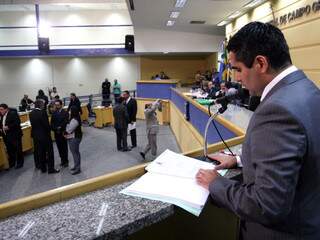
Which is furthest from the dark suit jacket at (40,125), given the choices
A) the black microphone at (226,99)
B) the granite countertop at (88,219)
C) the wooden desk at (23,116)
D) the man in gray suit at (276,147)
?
the man in gray suit at (276,147)

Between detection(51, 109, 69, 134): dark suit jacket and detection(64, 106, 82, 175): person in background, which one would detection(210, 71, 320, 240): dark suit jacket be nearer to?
detection(64, 106, 82, 175): person in background

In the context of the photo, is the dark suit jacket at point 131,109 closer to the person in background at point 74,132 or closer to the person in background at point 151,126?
the person in background at point 151,126

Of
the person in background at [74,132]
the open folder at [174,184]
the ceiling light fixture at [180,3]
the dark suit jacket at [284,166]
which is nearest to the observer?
the dark suit jacket at [284,166]

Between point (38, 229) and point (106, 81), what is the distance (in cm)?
1480

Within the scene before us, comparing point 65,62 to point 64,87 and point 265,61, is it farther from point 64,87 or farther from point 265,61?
point 265,61

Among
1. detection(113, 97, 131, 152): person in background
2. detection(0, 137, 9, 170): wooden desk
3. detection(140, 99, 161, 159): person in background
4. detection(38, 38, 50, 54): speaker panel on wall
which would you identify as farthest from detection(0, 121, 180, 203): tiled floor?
detection(38, 38, 50, 54): speaker panel on wall

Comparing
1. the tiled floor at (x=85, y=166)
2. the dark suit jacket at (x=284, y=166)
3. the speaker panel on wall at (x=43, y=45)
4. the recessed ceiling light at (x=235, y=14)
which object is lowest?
the tiled floor at (x=85, y=166)

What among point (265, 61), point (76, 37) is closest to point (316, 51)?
point (265, 61)

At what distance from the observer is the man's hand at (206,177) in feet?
3.39

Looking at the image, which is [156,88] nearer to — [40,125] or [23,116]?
[23,116]

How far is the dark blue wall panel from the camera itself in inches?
430

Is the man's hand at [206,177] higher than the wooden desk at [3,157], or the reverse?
the man's hand at [206,177]

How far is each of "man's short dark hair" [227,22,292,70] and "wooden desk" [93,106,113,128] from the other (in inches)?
387

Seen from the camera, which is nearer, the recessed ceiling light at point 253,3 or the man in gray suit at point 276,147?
the man in gray suit at point 276,147
